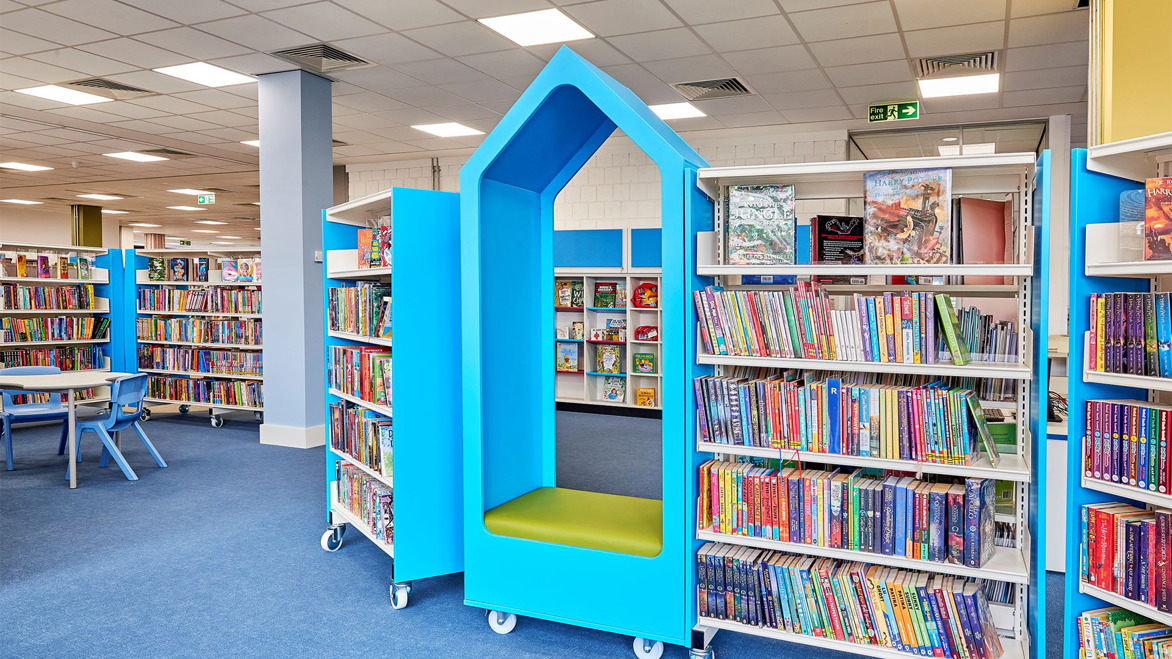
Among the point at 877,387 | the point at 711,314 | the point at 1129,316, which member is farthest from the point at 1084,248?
the point at 711,314

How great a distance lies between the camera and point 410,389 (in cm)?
325

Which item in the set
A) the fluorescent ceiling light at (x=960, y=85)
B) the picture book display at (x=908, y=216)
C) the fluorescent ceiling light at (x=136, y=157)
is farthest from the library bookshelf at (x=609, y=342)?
the fluorescent ceiling light at (x=136, y=157)

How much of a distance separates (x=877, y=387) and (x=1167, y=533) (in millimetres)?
893

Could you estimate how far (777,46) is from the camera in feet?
19.6

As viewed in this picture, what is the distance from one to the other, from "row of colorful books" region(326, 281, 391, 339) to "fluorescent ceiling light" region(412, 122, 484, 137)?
16.3 feet

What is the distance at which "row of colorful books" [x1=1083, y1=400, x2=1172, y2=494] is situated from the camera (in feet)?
7.29

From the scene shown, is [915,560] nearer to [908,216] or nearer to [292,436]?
[908,216]

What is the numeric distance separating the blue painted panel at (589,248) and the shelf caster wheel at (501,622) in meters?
5.95

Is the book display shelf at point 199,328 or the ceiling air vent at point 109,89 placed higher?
the ceiling air vent at point 109,89

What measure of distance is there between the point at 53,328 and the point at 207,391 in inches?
66.2

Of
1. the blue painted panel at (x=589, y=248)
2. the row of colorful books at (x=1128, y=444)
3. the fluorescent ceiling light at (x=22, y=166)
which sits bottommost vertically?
the row of colorful books at (x=1128, y=444)

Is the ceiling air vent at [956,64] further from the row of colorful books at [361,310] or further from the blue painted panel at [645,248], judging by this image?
the row of colorful books at [361,310]

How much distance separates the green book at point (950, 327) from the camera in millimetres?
2482

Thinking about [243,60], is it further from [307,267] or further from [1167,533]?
[1167,533]
